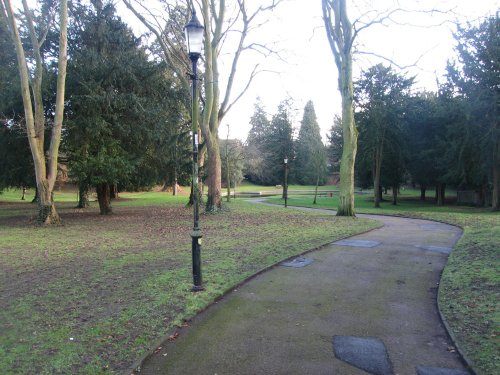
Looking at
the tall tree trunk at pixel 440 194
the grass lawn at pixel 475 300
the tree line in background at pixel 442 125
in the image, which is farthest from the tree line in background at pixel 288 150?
the grass lawn at pixel 475 300

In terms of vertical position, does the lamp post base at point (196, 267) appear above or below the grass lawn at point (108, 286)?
above

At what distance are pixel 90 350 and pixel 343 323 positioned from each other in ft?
10.00

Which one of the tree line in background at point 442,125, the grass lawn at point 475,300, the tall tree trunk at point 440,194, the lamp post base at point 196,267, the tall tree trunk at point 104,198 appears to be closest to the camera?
the grass lawn at point 475,300

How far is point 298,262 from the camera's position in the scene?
→ 8688 mm

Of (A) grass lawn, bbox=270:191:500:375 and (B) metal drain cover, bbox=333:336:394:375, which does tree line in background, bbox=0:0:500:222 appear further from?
(B) metal drain cover, bbox=333:336:394:375

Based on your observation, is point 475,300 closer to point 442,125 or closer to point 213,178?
point 213,178

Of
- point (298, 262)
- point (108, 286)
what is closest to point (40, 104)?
point (108, 286)

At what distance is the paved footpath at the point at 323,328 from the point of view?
4.10 meters

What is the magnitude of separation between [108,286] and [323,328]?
3.87 m

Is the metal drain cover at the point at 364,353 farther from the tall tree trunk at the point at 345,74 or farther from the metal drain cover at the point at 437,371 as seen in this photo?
the tall tree trunk at the point at 345,74

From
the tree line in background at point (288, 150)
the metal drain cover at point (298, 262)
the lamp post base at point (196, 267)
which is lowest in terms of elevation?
the metal drain cover at point (298, 262)

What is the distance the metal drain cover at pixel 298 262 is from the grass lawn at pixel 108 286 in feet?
1.00

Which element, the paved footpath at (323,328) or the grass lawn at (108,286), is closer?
the paved footpath at (323,328)

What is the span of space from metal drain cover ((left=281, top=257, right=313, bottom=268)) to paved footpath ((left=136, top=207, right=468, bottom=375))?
0.08 meters
